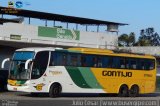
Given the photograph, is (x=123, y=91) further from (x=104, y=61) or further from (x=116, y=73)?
(x=104, y=61)

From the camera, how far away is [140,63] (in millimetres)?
33469

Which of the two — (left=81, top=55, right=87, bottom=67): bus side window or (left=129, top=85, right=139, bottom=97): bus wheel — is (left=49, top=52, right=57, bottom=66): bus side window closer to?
(left=81, top=55, right=87, bottom=67): bus side window

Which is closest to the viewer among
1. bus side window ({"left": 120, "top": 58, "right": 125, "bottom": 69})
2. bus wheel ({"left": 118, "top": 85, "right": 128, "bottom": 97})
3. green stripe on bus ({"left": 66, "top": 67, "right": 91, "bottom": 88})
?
green stripe on bus ({"left": 66, "top": 67, "right": 91, "bottom": 88})

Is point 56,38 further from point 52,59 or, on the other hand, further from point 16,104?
point 16,104

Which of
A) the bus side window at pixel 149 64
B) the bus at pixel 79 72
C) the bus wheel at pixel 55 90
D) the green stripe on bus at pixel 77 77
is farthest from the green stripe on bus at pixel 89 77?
the bus side window at pixel 149 64

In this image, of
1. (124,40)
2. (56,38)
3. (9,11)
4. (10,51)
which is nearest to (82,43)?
(56,38)

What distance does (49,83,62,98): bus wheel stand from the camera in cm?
2770

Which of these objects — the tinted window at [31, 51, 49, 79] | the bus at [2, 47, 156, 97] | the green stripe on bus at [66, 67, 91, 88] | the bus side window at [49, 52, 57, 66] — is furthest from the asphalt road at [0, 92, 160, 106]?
the green stripe on bus at [66, 67, 91, 88]

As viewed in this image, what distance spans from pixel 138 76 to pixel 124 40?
8206 centimetres

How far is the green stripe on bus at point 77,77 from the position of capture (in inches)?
1133

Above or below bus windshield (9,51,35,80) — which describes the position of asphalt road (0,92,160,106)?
below

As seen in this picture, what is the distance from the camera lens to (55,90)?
27.9m

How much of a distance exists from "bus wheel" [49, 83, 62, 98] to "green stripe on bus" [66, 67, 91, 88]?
117 cm

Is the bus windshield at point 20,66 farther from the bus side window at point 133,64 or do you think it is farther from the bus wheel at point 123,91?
the bus side window at point 133,64
